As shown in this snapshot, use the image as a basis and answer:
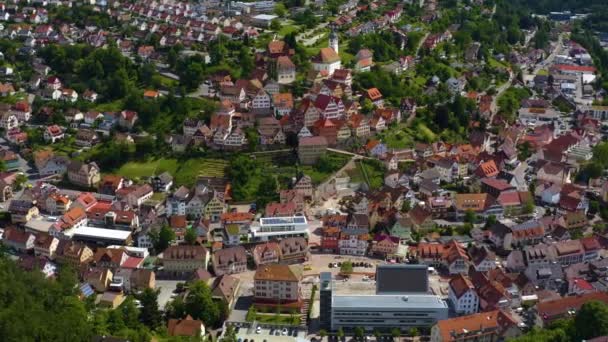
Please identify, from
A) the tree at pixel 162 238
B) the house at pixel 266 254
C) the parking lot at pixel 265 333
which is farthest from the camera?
the tree at pixel 162 238

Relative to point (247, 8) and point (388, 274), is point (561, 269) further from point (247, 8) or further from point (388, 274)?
point (247, 8)

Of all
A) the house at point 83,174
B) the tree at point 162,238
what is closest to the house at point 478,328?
the tree at point 162,238

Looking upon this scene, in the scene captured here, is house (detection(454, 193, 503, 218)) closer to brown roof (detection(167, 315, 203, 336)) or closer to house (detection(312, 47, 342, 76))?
brown roof (detection(167, 315, 203, 336))

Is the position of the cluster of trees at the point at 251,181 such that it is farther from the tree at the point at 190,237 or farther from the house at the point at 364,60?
the house at the point at 364,60

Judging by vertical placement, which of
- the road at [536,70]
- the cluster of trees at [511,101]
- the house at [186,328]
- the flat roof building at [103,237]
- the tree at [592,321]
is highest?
the tree at [592,321]

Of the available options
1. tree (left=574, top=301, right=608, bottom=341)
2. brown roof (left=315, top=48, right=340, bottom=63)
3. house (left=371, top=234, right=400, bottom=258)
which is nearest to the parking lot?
house (left=371, top=234, right=400, bottom=258)

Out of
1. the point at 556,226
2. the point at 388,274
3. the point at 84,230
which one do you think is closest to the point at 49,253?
the point at 84,230

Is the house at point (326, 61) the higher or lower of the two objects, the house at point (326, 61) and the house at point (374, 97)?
the higher
